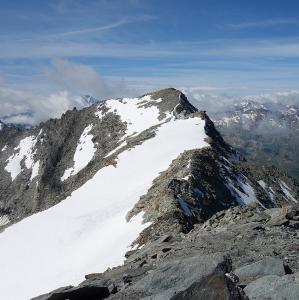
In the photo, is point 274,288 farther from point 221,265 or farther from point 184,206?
point 184,206

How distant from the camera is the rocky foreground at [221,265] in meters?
13.7

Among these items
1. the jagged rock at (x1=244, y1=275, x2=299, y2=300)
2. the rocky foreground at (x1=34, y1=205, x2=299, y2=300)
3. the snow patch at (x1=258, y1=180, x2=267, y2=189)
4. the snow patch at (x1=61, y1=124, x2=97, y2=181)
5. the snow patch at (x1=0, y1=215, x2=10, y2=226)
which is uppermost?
the snow patch at (x1=61, y1=124, x2=97, y2=181)

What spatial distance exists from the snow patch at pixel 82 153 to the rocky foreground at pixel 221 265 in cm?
9212

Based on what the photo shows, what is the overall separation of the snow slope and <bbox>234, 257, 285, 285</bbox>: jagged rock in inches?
705

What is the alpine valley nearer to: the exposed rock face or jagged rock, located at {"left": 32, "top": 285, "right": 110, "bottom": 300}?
jagged rock, located at {"left": 32, "top": 285, "right": 110, "bottom": 300}

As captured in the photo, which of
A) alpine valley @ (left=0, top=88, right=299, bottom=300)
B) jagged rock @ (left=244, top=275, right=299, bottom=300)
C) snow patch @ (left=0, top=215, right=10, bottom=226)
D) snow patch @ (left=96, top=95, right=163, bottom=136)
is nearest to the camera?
jagged rock @ (left=244, top=275, right=299, bottom=300)

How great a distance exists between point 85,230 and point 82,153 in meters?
82.5

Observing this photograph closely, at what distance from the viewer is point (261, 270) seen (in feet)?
55.9

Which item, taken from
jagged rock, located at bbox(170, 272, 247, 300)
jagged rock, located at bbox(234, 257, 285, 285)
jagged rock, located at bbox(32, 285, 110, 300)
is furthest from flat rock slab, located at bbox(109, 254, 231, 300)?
jagged rock, located at bbox(170, 272, 247, 300)

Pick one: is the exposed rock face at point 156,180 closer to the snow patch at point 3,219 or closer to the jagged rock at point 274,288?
the snow patch at point 3,219

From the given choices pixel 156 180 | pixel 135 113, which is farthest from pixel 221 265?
pixel 135 113

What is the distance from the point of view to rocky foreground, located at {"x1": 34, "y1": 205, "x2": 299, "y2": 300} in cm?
1370

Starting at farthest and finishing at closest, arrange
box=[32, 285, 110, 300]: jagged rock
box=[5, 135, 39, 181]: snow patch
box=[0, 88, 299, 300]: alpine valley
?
box=[5, 135, 39, 181]: snow patch, box=[32, 285, 110, 300]: jagged rock, box=[0, 88, 299, 300]: alpine valley

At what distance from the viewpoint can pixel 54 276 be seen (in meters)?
38.8
